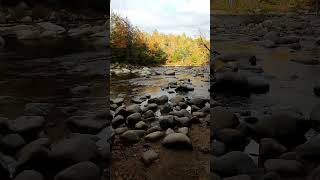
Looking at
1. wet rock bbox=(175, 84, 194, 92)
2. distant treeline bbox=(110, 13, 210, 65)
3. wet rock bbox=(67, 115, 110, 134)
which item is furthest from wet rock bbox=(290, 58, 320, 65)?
wet rock bbox=(67, 115, 110, 134)

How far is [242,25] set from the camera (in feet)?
13.7

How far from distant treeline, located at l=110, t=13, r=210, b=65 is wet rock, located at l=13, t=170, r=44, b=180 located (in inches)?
62.9

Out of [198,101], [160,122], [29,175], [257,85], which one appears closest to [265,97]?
[257,85]

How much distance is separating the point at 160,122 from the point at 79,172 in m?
0.88

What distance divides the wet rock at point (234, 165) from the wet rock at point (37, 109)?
58.7 inches

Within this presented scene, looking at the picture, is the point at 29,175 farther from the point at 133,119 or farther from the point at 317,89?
the point at 317,89

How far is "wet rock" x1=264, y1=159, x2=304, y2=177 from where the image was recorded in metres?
2.34

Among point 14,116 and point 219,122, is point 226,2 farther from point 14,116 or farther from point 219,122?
point 14,116

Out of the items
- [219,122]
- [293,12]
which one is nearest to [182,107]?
[219,122]

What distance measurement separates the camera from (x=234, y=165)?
2.43 metres

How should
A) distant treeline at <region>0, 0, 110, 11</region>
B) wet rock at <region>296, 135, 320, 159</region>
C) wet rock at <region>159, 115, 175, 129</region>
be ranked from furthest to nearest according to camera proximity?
distant treeline at <region>0, 0, 110, 11</region>
wet rock at <region>159, 115, 175, 129</region>
wet rock at <region>296, 135, 320, 159</region>

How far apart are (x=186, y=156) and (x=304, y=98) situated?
1.20m

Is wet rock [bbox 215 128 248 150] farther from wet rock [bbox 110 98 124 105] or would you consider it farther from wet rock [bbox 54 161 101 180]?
wet rock [bbox 110 98 124 105]

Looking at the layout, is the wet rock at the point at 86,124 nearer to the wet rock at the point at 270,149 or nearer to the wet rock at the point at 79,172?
the wet rock at the point at 79,172
